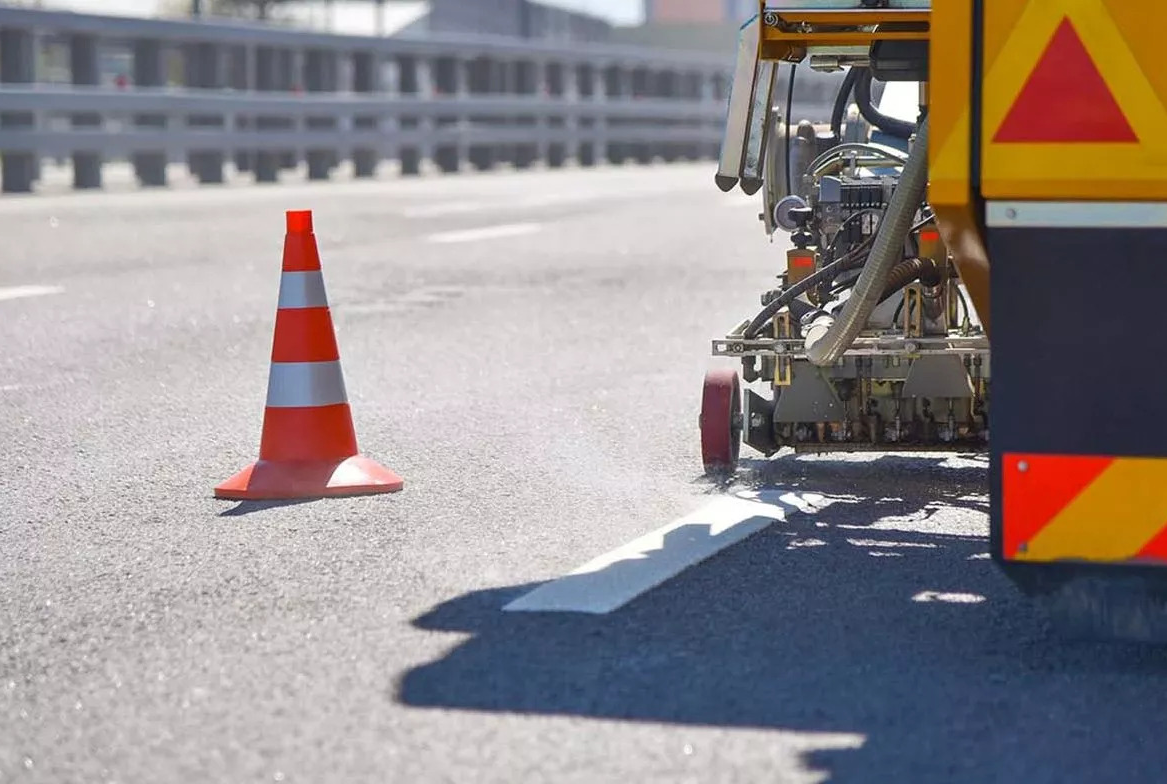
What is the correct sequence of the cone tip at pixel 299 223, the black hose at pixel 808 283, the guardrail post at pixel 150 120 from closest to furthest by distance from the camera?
the black hose at pixel 808 283 → the cone tip at pixel 299 223 → the guardrail post at pixel 150 120

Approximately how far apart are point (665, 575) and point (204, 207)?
14.7 metres

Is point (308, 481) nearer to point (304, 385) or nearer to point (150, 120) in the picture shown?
point (304, 385)

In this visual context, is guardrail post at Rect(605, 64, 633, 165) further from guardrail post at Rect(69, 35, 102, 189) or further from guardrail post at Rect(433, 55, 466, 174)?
guardrail post at Rect(69, 35, 102, 189)

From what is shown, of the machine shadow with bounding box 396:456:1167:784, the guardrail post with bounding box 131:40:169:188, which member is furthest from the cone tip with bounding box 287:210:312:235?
the guardrail post with bounding box 131:40:169:188

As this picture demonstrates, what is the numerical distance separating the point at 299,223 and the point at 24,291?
19.1ft

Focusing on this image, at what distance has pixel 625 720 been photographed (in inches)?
145

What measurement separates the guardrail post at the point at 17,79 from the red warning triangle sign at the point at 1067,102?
1707 centimetres

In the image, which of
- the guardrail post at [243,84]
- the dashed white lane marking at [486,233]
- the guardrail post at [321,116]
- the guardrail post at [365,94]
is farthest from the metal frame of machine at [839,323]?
the guardrail post at [365,94]

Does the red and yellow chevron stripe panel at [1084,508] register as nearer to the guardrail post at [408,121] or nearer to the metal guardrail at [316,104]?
the metal guardrail at [316,104]

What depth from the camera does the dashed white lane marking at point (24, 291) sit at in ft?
37.7

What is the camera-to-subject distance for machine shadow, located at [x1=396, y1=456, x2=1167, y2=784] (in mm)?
3594

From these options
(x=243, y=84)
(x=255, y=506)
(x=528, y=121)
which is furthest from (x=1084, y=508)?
(x=528, y=121)

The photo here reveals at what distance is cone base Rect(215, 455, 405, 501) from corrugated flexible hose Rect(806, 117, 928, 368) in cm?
123

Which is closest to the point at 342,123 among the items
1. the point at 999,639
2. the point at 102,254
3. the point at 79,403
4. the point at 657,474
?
the point at 102,254
